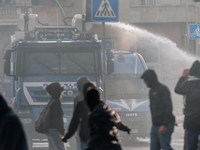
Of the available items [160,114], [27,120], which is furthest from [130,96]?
[160,114]

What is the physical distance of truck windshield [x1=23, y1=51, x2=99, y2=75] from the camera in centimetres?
1152

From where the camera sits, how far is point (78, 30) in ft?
42.5

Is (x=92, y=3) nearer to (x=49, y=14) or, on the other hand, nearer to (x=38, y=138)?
(x=38, y=138)

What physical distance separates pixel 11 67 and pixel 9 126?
940 centimetres

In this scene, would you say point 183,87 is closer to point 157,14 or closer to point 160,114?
point 160,114

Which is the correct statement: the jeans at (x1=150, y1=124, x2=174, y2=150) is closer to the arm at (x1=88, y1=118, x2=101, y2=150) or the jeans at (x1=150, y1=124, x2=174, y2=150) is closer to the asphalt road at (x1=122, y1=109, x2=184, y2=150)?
the arm at (x1=88, y1=118, x2=101, y2=150)

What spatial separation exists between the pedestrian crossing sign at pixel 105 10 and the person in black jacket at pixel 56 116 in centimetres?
147

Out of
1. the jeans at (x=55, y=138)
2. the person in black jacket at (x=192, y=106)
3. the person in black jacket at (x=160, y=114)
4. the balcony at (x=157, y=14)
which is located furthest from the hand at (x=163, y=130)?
the balcony at (x=157, y=14)

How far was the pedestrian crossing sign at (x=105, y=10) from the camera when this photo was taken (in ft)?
27.9

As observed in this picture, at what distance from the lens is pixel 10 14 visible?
33031 mm

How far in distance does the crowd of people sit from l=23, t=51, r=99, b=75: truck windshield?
345 centimetres

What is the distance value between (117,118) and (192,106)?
189 cm

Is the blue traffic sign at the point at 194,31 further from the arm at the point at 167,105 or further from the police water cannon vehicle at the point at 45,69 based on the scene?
the arm at the point at 167,105

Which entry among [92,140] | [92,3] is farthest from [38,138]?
[92,140]
